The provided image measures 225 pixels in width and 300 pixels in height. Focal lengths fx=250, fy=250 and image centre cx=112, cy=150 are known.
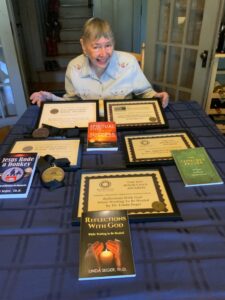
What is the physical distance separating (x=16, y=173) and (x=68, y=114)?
0.46m

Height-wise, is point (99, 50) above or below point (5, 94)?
above

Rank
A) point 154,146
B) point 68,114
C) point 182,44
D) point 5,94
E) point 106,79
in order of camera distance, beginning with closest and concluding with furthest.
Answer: point 154,146, point 68,114, point 106,79, point 182,44, point 5,94

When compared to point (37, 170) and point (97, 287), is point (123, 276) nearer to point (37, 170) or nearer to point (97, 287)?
point (97, 287)

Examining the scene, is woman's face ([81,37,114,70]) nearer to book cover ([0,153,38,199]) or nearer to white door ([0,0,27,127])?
book cover ([0,153,38,199])

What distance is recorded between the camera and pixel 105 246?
60 cm

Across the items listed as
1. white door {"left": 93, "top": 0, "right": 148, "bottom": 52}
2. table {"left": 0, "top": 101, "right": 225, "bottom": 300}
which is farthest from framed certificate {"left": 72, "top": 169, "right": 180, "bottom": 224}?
white door {"left": 93, "top": 0, "right": 148, "bottom": 52}

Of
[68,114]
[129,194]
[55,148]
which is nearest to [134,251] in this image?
[129,194]

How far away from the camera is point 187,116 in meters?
1.25

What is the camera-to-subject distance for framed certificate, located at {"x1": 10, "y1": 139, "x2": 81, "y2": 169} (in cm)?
95

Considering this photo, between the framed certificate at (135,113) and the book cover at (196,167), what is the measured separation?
0.25 metres

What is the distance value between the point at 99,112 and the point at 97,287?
0.84m

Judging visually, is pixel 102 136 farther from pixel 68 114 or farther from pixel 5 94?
pixel 5 94

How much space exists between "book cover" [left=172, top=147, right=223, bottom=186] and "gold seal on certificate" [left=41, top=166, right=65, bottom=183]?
1.33 ft

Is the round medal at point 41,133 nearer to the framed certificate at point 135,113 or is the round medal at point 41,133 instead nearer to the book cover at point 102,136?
the book cover at point 102,136
